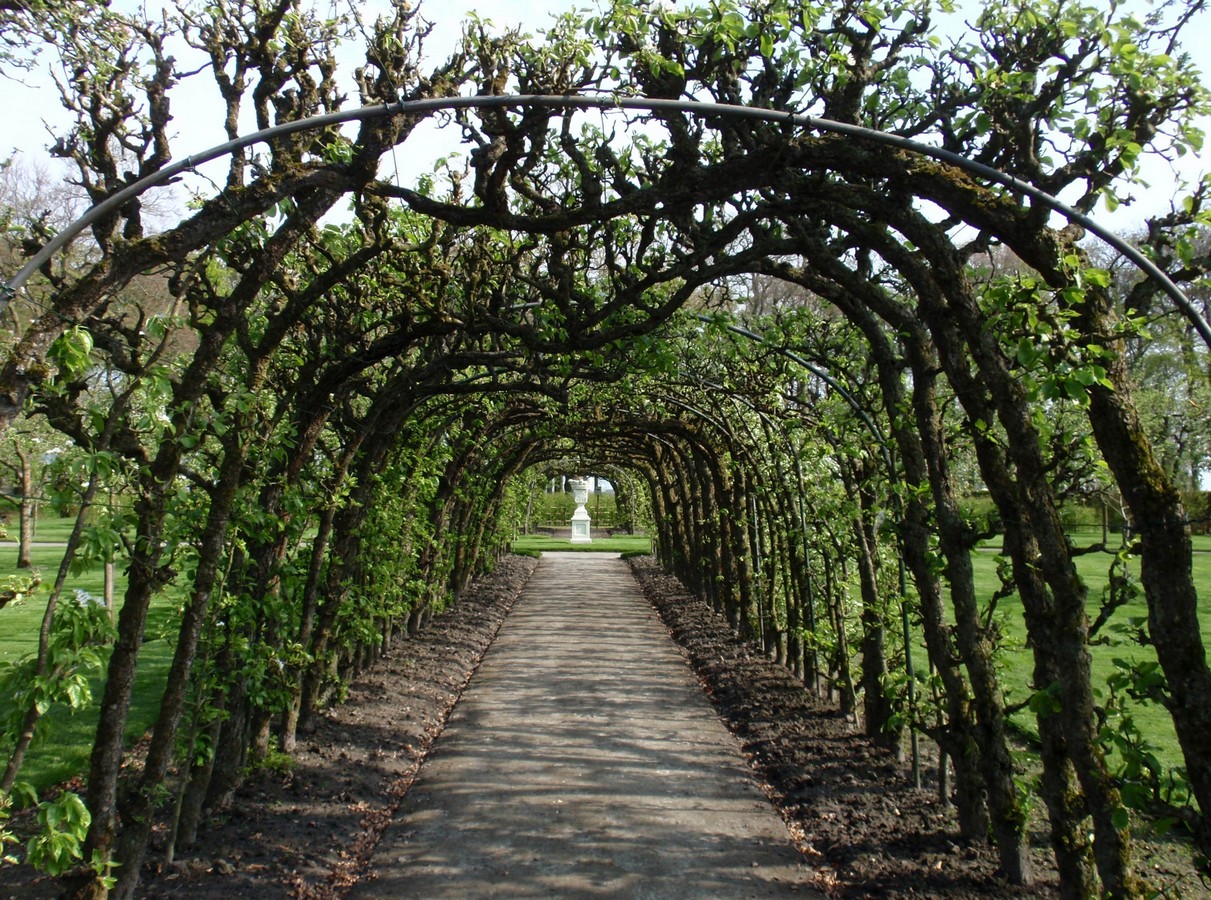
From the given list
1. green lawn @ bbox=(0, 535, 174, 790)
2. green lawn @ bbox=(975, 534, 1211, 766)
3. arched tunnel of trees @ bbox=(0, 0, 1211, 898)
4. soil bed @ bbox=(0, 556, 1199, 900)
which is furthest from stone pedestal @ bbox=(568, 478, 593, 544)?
arched tunnel of trees @ bbox=(0, 0, 1211, 898)

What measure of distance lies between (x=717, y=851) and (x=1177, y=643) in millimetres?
2935

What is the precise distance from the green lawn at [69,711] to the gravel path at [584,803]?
180 centimetres

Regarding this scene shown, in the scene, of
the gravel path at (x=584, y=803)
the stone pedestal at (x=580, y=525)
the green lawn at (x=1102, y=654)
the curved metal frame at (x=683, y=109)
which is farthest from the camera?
the stone pedestal at (x=580, y=525)

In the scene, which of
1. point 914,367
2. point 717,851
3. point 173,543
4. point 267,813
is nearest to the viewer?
point 173,543

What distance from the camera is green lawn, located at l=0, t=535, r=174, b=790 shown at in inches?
192

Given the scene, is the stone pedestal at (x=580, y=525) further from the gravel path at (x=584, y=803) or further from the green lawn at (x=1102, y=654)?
the gravel path at (x=584, y=803)

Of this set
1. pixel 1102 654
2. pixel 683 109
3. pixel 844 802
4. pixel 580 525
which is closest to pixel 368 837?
pixel 844 802

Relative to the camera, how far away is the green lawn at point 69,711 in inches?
192

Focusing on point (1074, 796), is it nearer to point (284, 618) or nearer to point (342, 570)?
point (284, 618)

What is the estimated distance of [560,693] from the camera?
901cm

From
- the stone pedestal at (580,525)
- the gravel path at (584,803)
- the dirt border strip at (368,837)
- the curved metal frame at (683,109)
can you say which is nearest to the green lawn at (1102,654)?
the curved metal frame at (683,109)

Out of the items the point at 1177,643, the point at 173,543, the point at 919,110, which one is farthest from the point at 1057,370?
the point at 173,543

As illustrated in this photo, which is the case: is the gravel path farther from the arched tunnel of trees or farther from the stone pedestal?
the stone pedestal

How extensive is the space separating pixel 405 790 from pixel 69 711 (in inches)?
145
